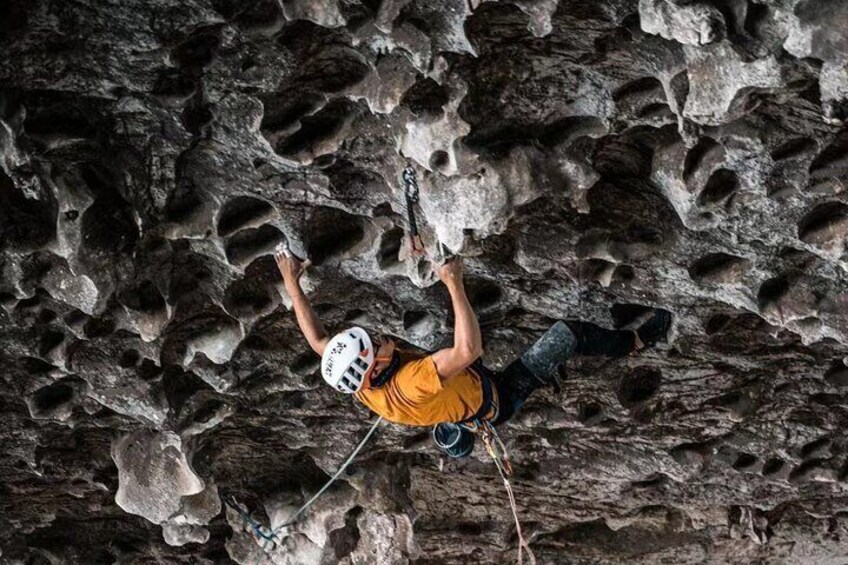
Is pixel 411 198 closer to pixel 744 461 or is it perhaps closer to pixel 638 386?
pixel 638 386

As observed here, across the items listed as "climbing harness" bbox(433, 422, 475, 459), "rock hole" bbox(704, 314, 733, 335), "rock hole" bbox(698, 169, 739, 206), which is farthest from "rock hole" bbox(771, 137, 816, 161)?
"climbing harness" bbox(433, 422, 475, 459)

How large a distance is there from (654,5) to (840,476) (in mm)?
5052

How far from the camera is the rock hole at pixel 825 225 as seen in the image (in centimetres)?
748

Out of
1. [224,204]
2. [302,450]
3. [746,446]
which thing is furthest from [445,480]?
[224,204]

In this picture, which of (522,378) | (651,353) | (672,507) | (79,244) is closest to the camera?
(79,244)

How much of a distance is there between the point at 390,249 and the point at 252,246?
87 cm

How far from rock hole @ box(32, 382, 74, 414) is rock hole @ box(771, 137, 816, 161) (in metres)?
5.26

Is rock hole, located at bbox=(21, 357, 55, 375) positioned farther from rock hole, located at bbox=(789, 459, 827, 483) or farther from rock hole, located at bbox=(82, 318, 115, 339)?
rock hole, located at bbox=(789, 459, 827, 483)

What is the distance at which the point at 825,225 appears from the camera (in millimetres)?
7598

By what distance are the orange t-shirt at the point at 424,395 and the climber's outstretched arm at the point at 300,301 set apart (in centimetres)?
41

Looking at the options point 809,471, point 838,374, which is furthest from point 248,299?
point 809,471

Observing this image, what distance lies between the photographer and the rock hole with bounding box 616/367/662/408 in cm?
959

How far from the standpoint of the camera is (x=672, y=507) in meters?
11.5

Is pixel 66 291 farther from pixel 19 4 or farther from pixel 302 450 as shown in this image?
pixel 302 450
